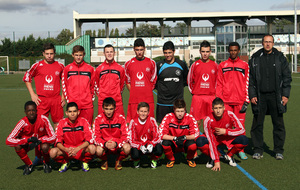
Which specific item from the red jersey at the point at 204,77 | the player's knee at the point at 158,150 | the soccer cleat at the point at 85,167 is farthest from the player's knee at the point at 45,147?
the red jersey at the point at 204,77

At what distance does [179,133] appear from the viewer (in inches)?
194

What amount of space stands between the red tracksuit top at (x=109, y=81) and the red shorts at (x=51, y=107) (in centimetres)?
74

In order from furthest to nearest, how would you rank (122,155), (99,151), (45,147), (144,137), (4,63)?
(4,63) → (144,137) → (122,155) → (99,151) → (45,147)

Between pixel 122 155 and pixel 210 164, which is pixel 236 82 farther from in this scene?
pixel 122 155

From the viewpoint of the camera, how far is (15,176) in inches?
172

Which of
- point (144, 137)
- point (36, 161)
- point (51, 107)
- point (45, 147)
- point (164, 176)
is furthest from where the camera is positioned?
point (51, 107)

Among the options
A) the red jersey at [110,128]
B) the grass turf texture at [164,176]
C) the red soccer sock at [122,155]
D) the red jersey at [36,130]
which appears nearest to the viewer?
the grass turf texture at [164,176]

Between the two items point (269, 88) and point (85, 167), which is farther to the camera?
point (269, 88)

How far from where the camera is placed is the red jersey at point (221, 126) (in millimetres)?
4668

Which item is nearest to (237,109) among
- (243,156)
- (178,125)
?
(243,156)

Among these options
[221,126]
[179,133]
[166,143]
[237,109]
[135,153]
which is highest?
[237,109]

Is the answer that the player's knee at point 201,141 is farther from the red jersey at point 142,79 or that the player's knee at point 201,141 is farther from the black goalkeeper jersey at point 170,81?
the red jersey at point 142,79

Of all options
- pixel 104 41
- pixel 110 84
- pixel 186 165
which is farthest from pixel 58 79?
pixel 104 41

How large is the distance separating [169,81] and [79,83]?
4.96 ft
